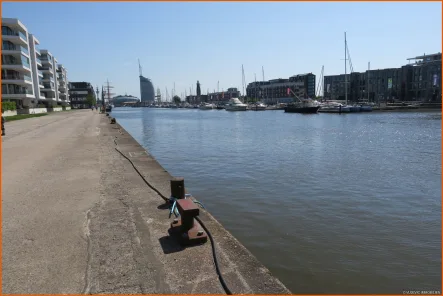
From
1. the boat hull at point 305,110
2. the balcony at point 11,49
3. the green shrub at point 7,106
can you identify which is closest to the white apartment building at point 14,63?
the balcony at point 11,49

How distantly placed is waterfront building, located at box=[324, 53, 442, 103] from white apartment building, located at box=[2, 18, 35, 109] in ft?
402

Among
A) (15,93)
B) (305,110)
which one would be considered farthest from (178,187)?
(305,110)

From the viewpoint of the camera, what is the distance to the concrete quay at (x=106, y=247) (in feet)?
14.0

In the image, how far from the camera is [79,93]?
18350cm

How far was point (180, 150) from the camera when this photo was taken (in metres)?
22.1

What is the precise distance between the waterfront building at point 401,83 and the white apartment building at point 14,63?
402 feet

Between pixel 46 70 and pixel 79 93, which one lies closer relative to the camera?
pixel 46 70

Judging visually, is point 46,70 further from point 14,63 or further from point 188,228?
point 188,228

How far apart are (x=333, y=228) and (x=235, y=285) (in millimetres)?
4579

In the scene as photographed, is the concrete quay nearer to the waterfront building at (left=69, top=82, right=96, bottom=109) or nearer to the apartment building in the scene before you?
the apartment building

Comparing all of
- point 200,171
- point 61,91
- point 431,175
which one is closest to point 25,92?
point 61,91

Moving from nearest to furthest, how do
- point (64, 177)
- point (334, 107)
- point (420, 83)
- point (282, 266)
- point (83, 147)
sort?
point (282, 266) → point (64, 177) → point (83, 147) → point (334, 107) → point (420, 83)

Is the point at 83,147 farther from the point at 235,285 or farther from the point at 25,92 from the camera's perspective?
the point at 25,92

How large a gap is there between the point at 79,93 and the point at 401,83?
538ft
